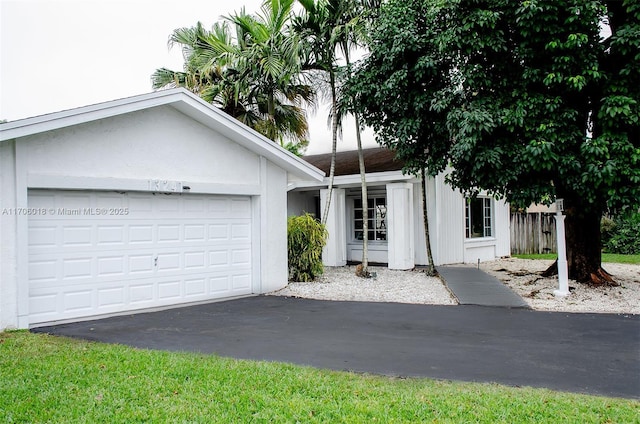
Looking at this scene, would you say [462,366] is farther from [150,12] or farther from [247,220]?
[150,12]

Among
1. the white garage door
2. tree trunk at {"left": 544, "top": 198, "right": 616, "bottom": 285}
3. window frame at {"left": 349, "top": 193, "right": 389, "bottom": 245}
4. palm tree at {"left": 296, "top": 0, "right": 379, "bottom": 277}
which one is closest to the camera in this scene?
the white garage door

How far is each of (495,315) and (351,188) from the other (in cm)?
910

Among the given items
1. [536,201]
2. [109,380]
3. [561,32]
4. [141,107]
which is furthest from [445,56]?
[109,380]

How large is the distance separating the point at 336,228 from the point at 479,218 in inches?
215

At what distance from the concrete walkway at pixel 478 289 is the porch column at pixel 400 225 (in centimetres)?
112

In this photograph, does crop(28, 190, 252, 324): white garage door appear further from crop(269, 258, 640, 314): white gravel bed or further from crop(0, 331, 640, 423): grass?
crop(0, 331, 640, 423): grass

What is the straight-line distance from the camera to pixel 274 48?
1428cm

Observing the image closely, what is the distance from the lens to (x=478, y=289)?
38.6 feet

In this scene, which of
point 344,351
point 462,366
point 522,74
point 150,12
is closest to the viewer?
point 462,366

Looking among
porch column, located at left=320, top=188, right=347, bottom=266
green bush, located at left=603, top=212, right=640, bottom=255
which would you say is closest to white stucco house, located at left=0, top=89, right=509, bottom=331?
porch column, located at left=320, top=188, right=347, bottom=266

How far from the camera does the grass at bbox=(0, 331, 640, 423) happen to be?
14.5ft

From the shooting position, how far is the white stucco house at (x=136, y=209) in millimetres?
8234

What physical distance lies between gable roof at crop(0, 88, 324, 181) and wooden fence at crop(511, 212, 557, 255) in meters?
12.9

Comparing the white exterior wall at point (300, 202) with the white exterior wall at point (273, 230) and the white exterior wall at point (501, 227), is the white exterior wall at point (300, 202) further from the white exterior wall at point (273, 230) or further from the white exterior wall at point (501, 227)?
the white exterior wall at point (501, 227)
